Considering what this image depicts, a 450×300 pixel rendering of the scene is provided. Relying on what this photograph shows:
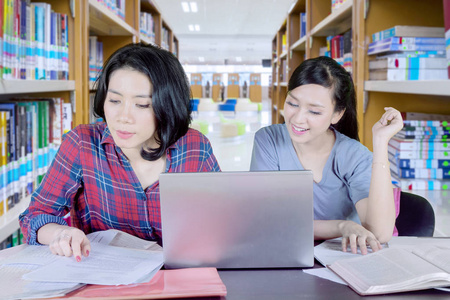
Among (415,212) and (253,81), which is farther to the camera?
(253,81)

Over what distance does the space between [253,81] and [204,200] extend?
23.4 m

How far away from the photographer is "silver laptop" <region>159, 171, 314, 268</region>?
971mm

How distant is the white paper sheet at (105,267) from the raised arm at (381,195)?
640 millimetres

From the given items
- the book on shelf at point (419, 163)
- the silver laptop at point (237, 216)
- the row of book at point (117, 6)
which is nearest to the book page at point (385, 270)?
the silver laptop at point (237, 216)

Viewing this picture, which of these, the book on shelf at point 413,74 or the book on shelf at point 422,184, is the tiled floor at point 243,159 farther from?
the book on shelf at point 413,74

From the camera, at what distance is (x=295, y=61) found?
5.42 meters

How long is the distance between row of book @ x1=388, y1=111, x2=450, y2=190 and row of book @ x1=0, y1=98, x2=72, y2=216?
167cm

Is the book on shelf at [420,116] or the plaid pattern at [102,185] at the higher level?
the book on shelf at [420,116]

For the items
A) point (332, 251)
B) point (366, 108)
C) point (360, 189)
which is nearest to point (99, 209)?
point (332, 251)

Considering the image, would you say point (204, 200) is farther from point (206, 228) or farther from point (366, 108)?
point (366, 108)

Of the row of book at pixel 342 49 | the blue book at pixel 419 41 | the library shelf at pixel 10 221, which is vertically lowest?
the library shelf at pixel 10 221

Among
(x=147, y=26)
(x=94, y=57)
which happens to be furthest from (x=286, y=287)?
(x=147, y=26)

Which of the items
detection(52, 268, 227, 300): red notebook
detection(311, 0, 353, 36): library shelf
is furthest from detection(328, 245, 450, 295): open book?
detection(311, 0, 353, 36): library shelf

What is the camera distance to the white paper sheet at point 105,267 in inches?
37.2
